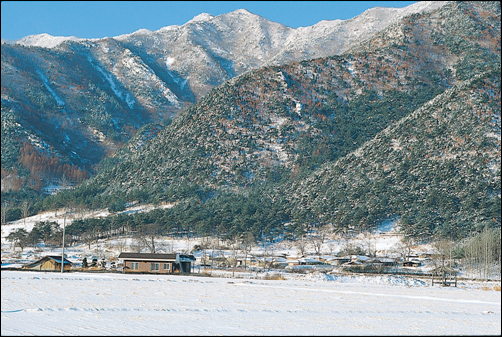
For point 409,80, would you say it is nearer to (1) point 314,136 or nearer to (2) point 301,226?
(1) point 314,136

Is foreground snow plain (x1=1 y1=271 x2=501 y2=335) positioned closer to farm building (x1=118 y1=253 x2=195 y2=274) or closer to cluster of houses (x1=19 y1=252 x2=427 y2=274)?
cluster of houses (x1=19 y1=252 x2=427 y2=274)

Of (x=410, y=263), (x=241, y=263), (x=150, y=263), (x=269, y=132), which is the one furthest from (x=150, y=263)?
(x=269, y=132)

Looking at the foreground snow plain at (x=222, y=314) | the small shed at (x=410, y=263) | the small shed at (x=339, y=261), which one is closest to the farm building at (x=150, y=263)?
the foreground snow plain at (x=222, y=314)

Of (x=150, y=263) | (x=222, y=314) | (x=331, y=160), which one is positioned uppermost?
(x=331, y=160)

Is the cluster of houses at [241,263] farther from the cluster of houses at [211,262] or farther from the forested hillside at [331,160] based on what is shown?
the forested hillside at [331,160]

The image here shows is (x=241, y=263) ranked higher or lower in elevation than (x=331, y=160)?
lower

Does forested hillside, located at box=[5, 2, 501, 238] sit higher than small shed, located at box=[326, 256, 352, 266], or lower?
higher

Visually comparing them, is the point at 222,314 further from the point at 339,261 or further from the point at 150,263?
the point at 339,261

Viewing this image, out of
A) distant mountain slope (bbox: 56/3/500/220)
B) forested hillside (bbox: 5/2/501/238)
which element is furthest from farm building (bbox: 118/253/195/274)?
distant mountain slope (bbox: 56/3/500/220)

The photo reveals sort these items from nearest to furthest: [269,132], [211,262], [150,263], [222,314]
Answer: [222,314] < [150,263] < [211,262] < [269,132]

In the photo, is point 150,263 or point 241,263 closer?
point 150,263

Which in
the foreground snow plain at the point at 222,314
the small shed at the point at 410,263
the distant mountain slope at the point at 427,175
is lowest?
the small shed at the point at 410,263
